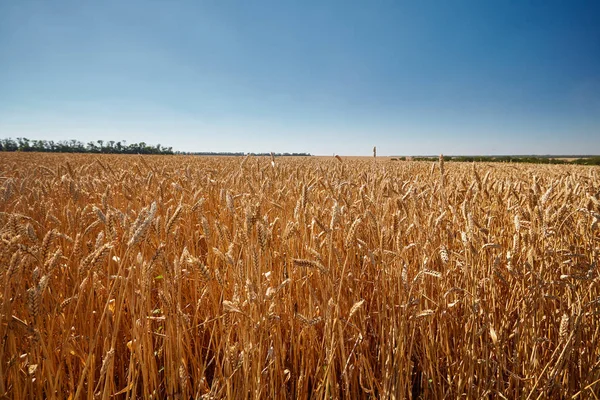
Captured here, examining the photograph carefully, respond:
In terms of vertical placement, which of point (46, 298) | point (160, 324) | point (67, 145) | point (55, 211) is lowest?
point (160, 324)

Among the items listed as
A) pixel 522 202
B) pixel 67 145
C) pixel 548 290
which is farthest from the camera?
pixel 67 145

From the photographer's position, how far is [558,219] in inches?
62.4

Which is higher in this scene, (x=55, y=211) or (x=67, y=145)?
(x=67, y=145)

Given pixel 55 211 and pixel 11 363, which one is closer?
pixel 11 363

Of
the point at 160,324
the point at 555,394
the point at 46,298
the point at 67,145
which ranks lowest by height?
the point at 555,394

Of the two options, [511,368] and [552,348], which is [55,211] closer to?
[511,368]

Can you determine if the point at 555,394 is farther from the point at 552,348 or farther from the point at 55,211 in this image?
the point at 55,211

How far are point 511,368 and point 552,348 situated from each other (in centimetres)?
33

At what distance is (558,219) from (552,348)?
71cm

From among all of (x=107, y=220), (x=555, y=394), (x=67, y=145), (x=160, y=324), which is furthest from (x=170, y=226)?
(x=67, y=145)

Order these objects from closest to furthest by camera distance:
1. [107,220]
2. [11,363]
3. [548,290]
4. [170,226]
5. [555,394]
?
1. [11,363]
2. [107,220]
3. [170,226]
4. [555,394]
5. [548,290]

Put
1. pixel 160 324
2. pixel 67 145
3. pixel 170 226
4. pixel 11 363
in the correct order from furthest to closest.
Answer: pixel 67 145
pixel 160 324
pixel 170 226
pixel 11 363

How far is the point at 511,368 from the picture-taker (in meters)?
1.52

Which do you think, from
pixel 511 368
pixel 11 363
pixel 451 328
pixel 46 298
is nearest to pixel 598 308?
pixel 511 368
